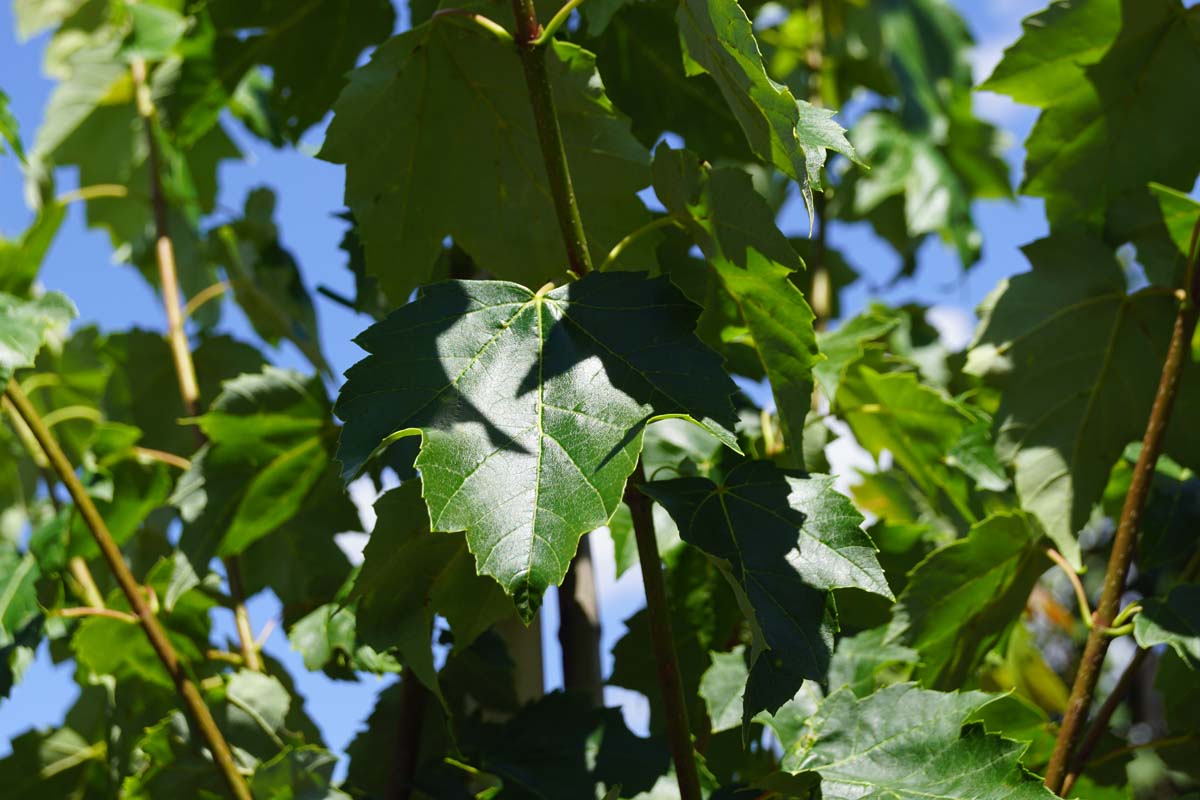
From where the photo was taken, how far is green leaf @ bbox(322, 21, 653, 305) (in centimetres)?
79

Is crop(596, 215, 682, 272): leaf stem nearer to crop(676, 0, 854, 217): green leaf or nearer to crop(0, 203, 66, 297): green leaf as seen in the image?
crop(676, 0, 854, 217): green leaf

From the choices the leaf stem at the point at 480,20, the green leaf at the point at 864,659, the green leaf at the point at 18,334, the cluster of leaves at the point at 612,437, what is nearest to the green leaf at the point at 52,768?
the cluster of leaves at the point at 612,437

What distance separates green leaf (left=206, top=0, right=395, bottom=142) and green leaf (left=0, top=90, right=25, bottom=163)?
19 centimetres

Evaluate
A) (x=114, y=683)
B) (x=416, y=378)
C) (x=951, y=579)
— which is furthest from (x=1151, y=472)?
(x=114, y=683)

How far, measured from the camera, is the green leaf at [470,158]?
786mm

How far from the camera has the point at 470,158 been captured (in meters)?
0.83

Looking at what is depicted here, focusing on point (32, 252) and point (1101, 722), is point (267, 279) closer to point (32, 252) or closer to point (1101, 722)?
point (32, 252)

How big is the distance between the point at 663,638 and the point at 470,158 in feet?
1.17

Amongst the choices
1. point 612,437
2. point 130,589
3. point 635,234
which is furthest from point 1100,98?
point 130,589

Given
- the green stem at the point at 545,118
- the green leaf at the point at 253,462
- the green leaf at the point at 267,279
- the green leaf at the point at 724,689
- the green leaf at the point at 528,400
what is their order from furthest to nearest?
the green leaf at the point at 267,279, the green leaf at the point at 253,462, the green leaf at the point at 724,689, the green stem at the point at 545,118, the green leaf at the point at 528,400

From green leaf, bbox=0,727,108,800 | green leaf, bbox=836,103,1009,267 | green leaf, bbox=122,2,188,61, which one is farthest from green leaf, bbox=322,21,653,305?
green leaf, bbox=836,103,1009,267

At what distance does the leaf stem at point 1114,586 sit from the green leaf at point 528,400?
1.14 ft

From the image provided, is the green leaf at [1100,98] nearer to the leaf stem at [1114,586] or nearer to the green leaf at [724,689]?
the leaf stem at [1114,586]

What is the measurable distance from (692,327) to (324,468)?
1.68 ft
